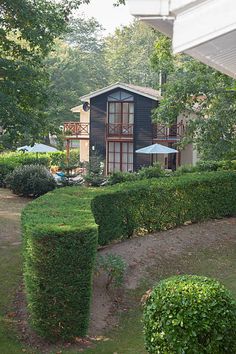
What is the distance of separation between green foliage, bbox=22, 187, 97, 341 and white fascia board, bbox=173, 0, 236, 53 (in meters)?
4.51

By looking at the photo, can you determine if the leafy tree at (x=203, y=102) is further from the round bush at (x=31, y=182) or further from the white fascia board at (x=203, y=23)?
the white fascia board at (x=203, y=23)

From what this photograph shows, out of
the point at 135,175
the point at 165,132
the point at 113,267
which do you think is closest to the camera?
the point at 113,267

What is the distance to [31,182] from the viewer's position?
784 inches

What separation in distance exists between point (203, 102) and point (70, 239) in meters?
14.1

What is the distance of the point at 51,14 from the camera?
43.7 feet

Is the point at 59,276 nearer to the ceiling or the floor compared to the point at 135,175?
nearer to the floor

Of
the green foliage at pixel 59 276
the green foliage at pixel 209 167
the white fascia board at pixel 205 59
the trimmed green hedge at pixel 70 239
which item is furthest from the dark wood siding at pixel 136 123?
the white fascia board at pixel 205 59

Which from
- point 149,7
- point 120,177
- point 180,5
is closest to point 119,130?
point 120,177

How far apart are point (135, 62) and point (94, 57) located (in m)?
6.83

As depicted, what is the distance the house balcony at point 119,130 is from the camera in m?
32.3

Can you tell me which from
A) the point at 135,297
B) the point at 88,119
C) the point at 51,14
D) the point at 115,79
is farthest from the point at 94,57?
the point at 135,297

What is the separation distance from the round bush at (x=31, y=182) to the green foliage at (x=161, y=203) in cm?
721

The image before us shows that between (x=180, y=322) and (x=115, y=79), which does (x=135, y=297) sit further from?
(x=115, y=79)

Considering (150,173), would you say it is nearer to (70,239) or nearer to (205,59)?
(70,239)
